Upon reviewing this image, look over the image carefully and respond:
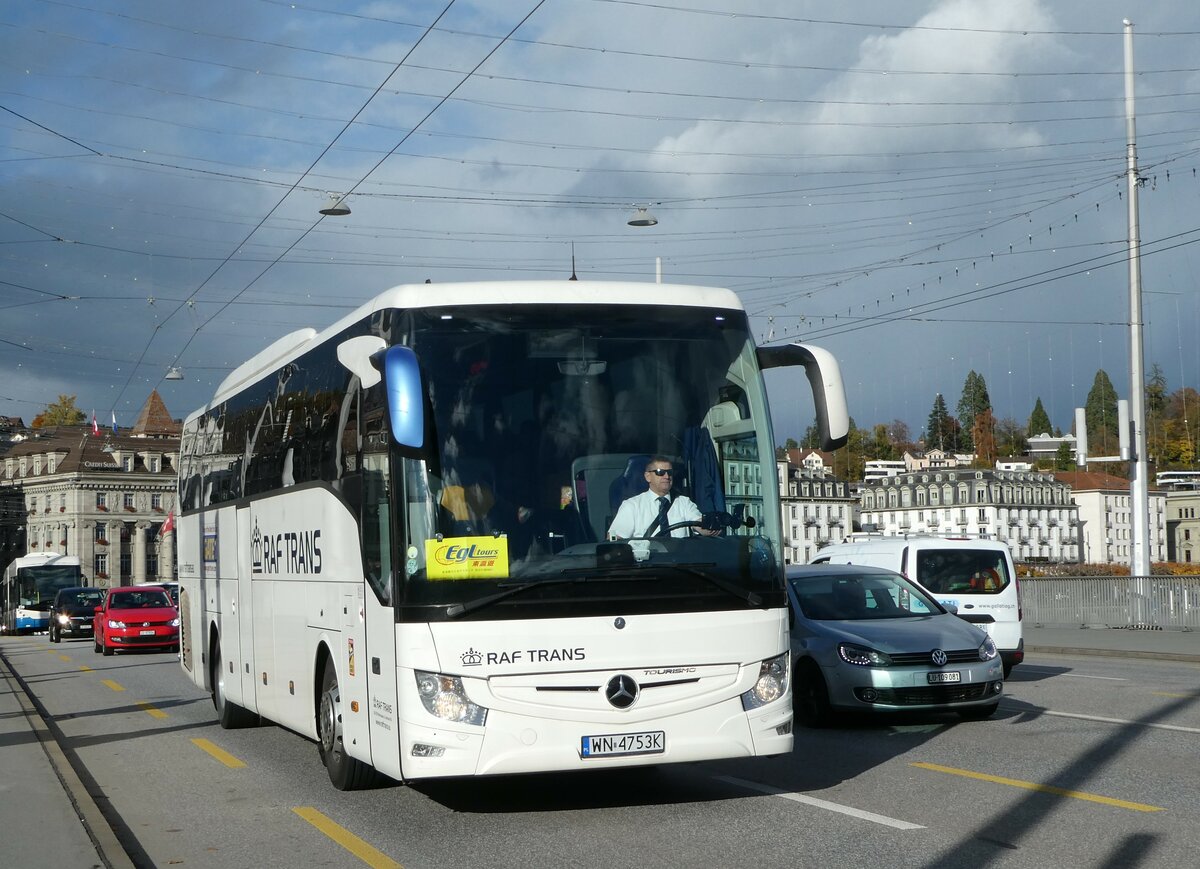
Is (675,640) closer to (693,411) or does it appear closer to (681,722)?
(681,722)

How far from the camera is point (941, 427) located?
570 feet

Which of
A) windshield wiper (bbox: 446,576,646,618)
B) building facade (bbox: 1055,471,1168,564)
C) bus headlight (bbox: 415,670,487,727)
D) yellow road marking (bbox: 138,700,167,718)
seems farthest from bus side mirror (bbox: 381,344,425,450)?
building facade (bbox: 1055,471,1168,564)

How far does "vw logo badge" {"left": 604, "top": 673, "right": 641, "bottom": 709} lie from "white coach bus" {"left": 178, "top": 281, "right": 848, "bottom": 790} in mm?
14

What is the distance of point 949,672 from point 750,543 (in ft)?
16.2

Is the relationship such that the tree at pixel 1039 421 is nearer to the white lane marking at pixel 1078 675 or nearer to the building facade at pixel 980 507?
the building facade at pixel 980 507

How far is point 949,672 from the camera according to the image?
1380cm

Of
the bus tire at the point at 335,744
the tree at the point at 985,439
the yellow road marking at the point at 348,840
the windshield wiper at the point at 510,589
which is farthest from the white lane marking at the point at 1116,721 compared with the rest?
the tree at the point at 985,439

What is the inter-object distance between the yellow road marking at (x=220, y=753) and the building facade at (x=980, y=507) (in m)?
128

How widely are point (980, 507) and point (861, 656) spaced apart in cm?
13195

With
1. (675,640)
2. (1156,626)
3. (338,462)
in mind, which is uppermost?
(338,462)

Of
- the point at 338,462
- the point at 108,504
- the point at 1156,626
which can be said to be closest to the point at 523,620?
the point at 338,462

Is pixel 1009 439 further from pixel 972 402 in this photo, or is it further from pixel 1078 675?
pixel 1078 675

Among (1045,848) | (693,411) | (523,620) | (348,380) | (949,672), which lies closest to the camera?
(1045,848)

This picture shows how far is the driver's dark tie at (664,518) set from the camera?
937 centimetres
